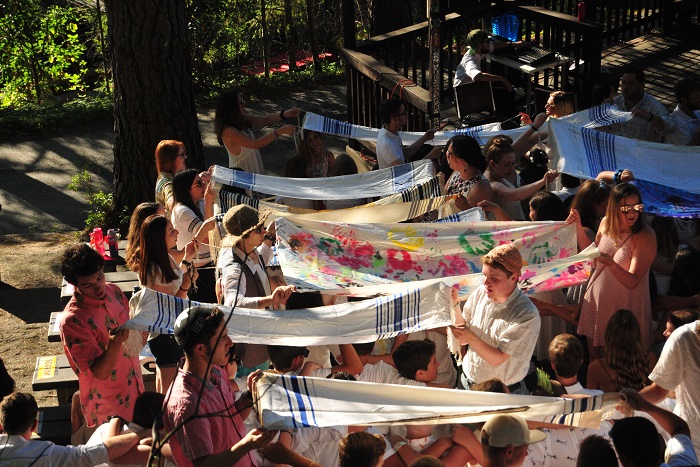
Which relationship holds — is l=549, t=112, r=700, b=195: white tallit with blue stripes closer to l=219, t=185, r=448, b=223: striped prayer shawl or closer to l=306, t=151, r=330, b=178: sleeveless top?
l=219, t=185, r=448, b=223: striped prayer shawl

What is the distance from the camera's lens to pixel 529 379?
5.49 metres

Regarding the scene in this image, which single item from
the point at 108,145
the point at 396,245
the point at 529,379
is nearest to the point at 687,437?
the point at 529,379

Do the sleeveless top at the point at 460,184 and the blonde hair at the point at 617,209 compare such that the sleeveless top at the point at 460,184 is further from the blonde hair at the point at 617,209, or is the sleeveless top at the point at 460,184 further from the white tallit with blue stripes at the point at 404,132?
the white tallit with blue stripes at the point at 404,132

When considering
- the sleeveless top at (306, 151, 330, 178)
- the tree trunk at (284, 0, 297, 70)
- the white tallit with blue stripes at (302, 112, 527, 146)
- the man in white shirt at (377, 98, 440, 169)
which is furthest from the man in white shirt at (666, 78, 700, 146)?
the tree trunk at (284, 0, 297, 70)

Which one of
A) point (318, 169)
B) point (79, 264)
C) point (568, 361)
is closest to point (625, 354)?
point (568, 361)

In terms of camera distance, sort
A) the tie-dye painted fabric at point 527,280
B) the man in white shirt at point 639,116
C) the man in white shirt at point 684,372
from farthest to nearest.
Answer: the man in white shirt at point 639,116
the tie-dye painted fabric at point 527,280
the man in white shirt at point 684,372

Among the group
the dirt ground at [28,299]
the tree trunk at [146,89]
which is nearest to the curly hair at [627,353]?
the dirt ground at [28,299]

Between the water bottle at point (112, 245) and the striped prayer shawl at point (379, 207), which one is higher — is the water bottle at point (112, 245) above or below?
below

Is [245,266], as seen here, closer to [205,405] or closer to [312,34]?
[205,405]

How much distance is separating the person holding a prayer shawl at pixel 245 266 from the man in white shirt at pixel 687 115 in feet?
13.7

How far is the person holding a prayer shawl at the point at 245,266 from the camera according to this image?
562cm

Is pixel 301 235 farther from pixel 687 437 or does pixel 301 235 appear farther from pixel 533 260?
pixel 687 437

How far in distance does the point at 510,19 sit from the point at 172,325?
7.42 m

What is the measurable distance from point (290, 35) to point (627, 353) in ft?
43.2
